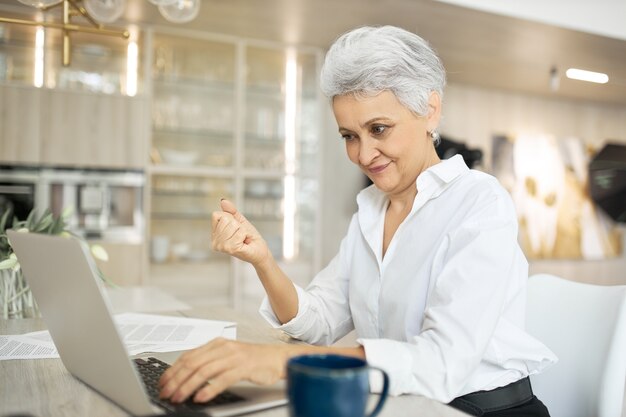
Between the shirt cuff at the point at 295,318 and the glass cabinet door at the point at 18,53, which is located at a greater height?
the glass cabinet door at the point at 18,53

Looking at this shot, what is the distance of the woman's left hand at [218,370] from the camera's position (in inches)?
32.6

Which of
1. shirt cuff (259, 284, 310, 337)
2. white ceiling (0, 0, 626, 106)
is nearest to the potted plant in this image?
shirt cuff (259, 284, 310, 337)

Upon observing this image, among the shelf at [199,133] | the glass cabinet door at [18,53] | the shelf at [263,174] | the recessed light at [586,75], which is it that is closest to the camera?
the glass cabinet door at [18,53]

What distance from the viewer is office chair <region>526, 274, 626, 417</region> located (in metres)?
1.25

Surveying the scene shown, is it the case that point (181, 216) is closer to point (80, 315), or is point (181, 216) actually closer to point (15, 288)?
point (15, 288)

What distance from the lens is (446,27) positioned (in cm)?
421

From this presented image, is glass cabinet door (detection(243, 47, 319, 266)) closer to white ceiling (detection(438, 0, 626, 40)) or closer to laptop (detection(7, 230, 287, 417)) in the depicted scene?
white ceiling (detection(438, 0, 626, 40))

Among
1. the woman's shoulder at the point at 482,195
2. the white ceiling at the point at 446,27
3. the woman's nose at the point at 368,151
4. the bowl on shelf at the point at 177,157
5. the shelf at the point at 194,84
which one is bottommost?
the woman's shoulder at the point at 482,195

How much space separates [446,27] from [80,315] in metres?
3.86

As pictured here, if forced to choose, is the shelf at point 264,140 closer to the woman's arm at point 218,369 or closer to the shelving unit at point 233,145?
the shelving unit at point 233,145

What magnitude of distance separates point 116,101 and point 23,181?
2.70ft

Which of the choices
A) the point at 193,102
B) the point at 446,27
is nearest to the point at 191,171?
the point at 193,102

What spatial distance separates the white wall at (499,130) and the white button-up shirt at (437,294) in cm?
358

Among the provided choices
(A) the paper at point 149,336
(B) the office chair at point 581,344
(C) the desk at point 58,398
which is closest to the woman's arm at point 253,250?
(A) the paper at point 149,336
